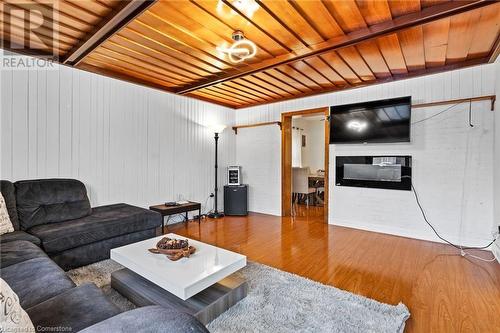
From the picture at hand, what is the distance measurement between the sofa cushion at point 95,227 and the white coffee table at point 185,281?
27.6 inches

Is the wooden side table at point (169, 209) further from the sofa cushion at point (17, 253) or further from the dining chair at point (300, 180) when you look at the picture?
the dining chair at point (300, 180)

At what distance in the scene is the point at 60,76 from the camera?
3131 mm

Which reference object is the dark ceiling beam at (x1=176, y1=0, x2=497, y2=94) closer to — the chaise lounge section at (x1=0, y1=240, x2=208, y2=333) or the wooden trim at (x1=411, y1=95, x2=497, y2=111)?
the wooden trim at (x1=411, y1=95, x2=497, y2=111)

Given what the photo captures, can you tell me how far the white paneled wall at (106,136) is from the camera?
285 centimetres

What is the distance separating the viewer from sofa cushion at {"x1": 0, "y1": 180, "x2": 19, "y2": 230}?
247 cm

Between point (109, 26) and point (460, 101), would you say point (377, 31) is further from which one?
point (109, 26)

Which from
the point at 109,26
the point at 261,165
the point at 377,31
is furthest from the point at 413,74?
the point at 109,26

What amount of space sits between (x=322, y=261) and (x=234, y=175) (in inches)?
116

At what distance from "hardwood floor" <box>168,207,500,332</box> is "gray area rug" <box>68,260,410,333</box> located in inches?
6.3

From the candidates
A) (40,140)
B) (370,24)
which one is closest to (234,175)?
(40,140)

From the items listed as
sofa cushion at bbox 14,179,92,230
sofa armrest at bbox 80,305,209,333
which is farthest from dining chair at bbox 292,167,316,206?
sofa armrest at bbox 80,305,209,333

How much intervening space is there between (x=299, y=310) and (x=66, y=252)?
2.31 metres

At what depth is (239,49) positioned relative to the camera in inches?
113

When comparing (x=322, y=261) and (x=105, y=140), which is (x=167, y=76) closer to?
(x=105, y=140)
